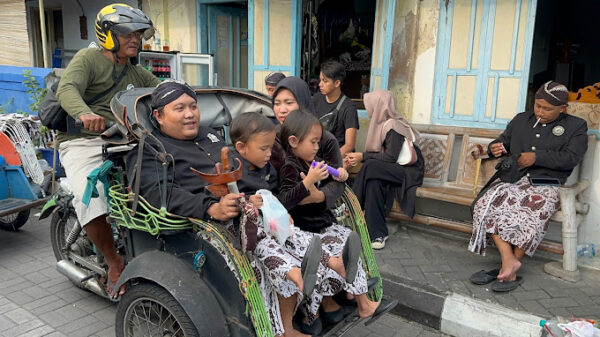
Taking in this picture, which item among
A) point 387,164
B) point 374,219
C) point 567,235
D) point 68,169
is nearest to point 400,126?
point 387,164

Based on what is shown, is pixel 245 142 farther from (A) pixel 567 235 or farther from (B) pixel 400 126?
(A) pixel 567 235

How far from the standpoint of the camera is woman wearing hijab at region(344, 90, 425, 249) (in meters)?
4.63

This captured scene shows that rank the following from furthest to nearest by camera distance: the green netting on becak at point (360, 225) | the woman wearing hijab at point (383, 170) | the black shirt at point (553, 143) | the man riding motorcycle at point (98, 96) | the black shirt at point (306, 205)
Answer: the woman wearing hijab at point (383, 170)
the black shirt at point (553, 143)
the man riding motorcycle at point (98, 96)
the green netting on becak at point (360, 225)
the black shirt at point (306, 205)

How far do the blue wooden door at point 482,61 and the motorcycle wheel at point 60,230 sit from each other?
4019 millimetres

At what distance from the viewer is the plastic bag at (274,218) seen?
2.20 m

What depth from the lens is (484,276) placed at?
3947 mm

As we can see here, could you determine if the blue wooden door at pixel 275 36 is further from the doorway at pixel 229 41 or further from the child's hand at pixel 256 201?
the child's hand at pixel 256 201

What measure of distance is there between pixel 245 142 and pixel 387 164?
245 centimetres

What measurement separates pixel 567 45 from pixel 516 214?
602cm

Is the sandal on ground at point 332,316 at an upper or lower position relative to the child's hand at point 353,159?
lower

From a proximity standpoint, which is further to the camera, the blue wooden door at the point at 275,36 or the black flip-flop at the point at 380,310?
the blue wooden door at the point at 275,36

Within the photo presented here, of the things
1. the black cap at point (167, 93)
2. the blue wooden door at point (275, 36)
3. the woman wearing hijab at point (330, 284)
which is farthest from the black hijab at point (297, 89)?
the blue wooden door at point (275, 36)

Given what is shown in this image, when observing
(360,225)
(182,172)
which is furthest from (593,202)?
(182,172)

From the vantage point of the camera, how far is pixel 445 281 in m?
3.99
